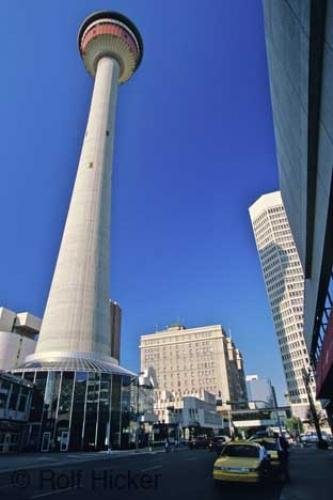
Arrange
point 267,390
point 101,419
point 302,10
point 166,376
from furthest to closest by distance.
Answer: point 267,390
point 166,376
point 101,419
point 302,10

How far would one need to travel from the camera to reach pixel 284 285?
148 m

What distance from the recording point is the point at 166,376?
530 ft

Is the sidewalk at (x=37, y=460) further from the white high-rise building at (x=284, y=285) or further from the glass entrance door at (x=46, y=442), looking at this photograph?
the white high-rise building at (x=284, y=285)

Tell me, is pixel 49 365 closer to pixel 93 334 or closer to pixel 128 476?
pixel 93 334

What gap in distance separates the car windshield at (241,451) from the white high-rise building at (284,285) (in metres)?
121

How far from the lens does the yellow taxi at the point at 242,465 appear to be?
40.4 ft

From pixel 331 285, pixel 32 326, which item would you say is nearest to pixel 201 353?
pixel 32 326

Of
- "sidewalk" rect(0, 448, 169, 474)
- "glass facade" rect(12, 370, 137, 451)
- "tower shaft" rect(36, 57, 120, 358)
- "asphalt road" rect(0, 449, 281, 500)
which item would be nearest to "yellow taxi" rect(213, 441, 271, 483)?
"asphalt road" rect(0, 449, 281, 500)

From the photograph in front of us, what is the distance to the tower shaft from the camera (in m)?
51.5

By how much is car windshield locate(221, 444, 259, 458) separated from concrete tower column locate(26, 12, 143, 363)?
37801 mm

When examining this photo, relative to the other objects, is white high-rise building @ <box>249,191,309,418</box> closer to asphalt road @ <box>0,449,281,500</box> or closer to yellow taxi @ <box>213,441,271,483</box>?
yellow taxi @ <box>213,441,271,483</box>

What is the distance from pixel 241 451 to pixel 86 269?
144 ft

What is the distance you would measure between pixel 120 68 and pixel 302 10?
89669mm

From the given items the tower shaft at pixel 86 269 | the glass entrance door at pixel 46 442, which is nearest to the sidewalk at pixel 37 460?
the glass entrance door at pixel 46 442
